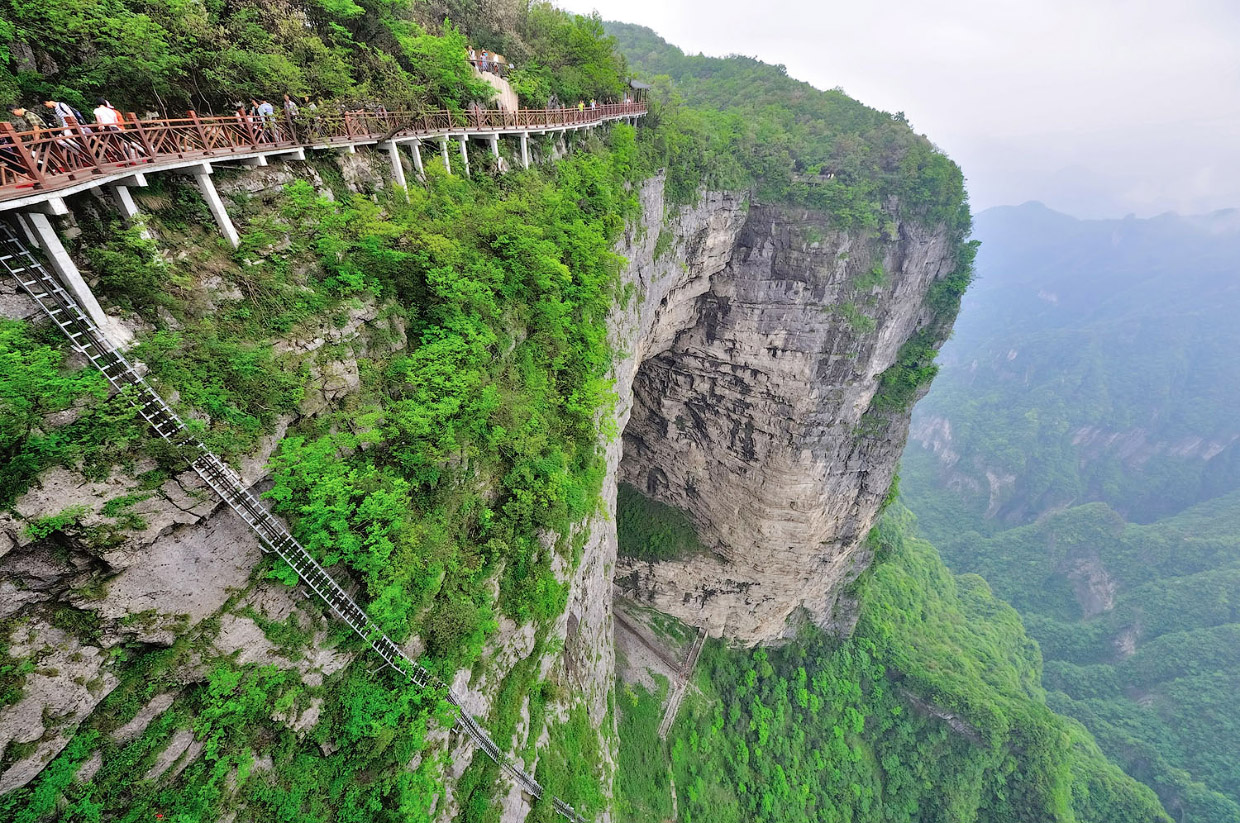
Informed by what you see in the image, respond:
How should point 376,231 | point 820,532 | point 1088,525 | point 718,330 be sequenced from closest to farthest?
point 376,231
point 718,330
point 820,532
point 1088,525

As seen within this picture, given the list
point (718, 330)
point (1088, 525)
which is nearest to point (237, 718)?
point (718, 330)

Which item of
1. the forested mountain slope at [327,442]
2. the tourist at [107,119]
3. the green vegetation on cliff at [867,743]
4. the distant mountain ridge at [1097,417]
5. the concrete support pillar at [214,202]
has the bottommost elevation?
the distant mountain ridge at [1097,417]

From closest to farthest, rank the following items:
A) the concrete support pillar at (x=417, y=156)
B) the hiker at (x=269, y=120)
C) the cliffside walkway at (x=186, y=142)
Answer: the cliffside walkway at (x=186, y=142) < the hiker at (x=269, y=120) < the concrete support pillar at (x=417, y=156)

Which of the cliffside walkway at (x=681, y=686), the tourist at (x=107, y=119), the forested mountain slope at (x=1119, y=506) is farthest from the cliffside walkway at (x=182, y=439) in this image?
the forested mountain slope at (x=1119, y=506)

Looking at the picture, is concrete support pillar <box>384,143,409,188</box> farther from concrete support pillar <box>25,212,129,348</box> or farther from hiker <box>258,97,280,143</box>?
concrete support pillar <box>25,212,129,348</box>

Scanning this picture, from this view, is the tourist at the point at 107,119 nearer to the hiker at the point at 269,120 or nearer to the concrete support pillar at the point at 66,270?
the concrete support pillar at the point at 66,270

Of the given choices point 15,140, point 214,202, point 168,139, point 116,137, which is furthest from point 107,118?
point 15,140

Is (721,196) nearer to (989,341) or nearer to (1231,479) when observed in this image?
(1231,479)

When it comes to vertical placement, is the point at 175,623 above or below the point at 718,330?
above

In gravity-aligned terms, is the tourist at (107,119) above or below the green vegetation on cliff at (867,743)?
above
